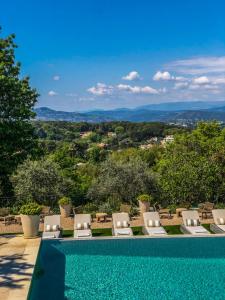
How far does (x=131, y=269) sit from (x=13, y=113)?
7.18 meters

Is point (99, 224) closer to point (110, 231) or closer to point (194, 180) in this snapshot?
point (110, 231)

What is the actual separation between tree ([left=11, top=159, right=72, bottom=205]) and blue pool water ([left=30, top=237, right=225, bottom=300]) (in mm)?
9297

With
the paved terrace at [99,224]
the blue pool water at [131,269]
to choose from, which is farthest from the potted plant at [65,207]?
the blue pool water at [131,269]

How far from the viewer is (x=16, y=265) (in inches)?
427

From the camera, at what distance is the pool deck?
9109 millimetres

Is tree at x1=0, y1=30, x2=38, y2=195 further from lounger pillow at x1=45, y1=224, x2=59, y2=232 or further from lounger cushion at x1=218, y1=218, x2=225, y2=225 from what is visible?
lounger cushion at x1=218, y1=218, x2=225, y2=225

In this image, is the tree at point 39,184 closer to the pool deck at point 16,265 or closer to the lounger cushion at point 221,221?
the pool deck at point 16,265

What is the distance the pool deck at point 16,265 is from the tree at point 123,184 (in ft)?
38.2

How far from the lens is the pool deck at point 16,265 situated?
359 inches

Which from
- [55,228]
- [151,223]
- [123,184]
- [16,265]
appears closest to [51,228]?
[55,228]

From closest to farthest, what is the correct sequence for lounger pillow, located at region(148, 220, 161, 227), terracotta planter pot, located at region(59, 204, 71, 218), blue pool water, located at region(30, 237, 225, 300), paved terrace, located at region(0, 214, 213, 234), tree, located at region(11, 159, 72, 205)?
1. blue pool water, located at region(30, 237, 225, 300)
2. lounger pillow, located at region(148, 220, 161, 227)
3. paved terrace, located at region(0, 214, 213, 234)
4. terracotta planter pot, located at region(59, 204, 71, 218)
5. tree, located at region(11, 159, 72, 205)

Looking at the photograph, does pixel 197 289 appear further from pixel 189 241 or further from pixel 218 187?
pixel 218 187

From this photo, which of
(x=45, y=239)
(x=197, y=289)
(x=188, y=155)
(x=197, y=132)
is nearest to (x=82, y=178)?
(x=197, y=132)

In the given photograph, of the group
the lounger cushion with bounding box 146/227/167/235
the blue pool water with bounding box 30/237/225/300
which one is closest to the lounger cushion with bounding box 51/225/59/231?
the blue pool water with bounding box 30/237/225/300
